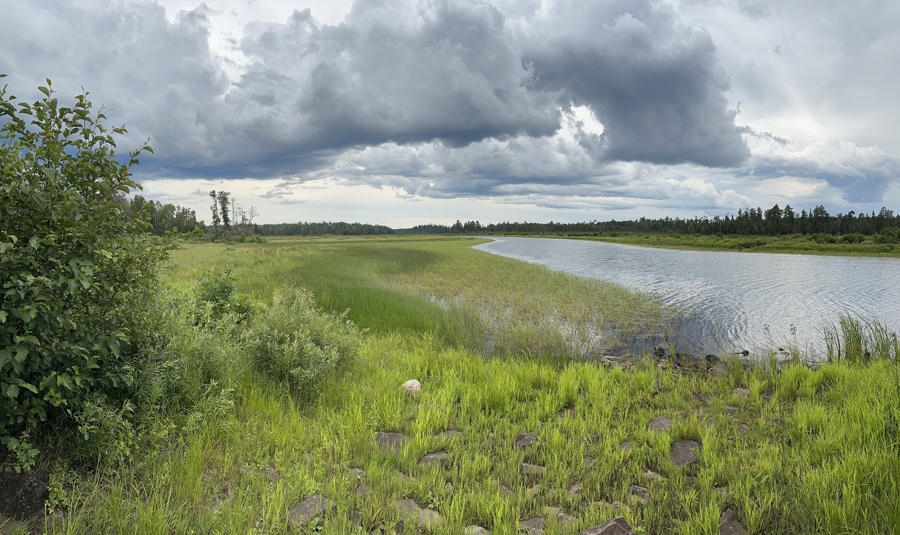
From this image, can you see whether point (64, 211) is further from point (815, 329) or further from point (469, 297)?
point (815, 329)

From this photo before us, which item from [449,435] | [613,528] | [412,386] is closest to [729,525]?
[613,528]

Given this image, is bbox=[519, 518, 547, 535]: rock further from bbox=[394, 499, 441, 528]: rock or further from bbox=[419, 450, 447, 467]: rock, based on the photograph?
bbox=[419, 450, 447, 467]: rock

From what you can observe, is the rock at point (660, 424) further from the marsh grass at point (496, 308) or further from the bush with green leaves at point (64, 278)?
the bush with green leaves at point (64, 278)

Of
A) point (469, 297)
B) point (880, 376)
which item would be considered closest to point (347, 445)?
point (880, 376)

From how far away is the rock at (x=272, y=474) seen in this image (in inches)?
185

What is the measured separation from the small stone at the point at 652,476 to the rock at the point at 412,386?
13.3 feet

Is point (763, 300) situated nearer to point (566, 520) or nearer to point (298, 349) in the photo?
point (566, 520)

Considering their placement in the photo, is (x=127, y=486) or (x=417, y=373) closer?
(x=127, y=486)

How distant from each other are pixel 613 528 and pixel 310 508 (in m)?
3.09

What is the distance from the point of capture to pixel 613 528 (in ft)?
12.8

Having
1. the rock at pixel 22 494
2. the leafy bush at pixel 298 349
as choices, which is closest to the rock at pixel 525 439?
the leafy bush at pixel 298 349

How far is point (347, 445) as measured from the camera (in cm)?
549

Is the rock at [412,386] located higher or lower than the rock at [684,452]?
higher

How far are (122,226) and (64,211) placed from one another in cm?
47
